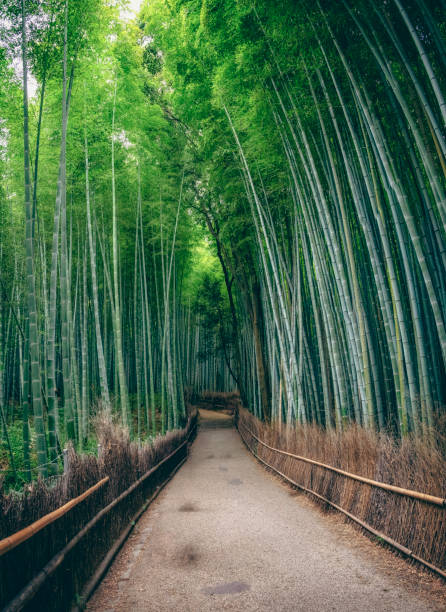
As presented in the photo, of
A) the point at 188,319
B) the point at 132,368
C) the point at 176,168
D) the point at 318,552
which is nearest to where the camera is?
the point at 318,552

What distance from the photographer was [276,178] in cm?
541

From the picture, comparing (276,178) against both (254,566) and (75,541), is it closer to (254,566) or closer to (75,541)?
(254,566)

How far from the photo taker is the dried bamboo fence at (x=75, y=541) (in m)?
1.43

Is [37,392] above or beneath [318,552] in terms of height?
above

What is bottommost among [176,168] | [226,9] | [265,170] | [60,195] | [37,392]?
[37,392]

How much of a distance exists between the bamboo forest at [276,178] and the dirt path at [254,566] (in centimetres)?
31

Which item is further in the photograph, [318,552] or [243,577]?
[318,552]

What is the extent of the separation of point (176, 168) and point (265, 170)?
2.23 meters

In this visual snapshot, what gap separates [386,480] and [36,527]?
6.58 feet

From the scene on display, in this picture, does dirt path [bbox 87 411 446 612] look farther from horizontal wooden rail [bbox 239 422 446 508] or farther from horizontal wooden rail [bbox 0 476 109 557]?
horizontal wooden rail [bbox 0 476 109 557]

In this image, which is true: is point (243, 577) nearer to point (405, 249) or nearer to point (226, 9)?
point (405, 249)

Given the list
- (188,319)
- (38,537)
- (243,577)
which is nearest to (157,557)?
(243,577)

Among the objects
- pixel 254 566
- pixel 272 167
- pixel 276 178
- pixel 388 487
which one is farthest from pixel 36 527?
pixel 276 178

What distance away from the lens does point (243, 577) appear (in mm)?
2166
